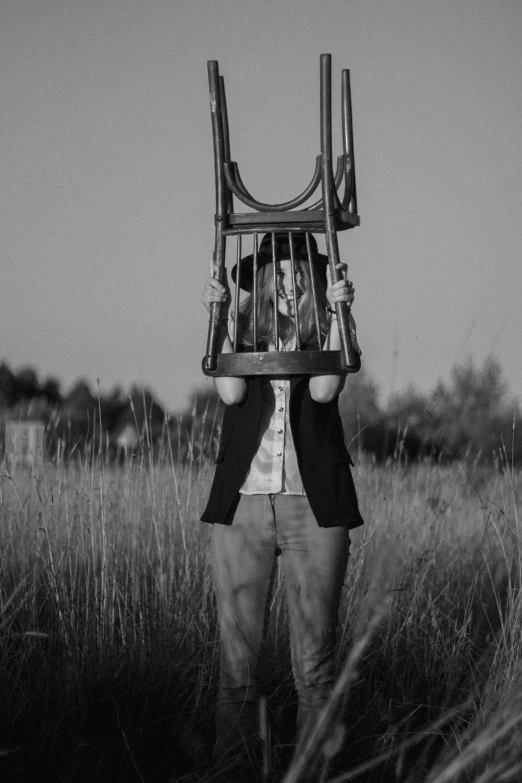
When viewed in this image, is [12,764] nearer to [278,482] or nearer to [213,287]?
[278,482]

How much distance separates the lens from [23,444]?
4605mm

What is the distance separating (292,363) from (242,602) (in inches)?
26.5

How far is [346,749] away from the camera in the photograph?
2.89 metres

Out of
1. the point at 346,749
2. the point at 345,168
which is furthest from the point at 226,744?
the point at 345,168

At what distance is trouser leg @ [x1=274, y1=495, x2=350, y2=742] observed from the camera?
8.23 feet

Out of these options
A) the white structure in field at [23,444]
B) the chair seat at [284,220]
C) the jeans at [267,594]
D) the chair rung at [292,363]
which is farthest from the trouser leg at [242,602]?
the white structure in field at [23,444]

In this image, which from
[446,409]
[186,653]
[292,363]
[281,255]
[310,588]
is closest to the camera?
[292,363]

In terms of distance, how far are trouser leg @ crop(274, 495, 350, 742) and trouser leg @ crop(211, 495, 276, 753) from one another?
0.19ft

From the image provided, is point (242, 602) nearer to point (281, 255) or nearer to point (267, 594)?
point (267, 594)

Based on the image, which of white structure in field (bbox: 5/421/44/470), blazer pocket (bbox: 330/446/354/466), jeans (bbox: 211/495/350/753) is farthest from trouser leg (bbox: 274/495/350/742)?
white structure in field (bbox: 5/421/44/470)

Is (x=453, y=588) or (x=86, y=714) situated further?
(x=453, y=588)

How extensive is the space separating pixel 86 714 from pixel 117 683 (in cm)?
18

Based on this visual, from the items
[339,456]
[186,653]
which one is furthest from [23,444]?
[339,456]

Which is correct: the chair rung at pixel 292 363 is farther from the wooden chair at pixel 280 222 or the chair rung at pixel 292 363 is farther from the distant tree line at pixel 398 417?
the distant tree line at pixel 398 417
